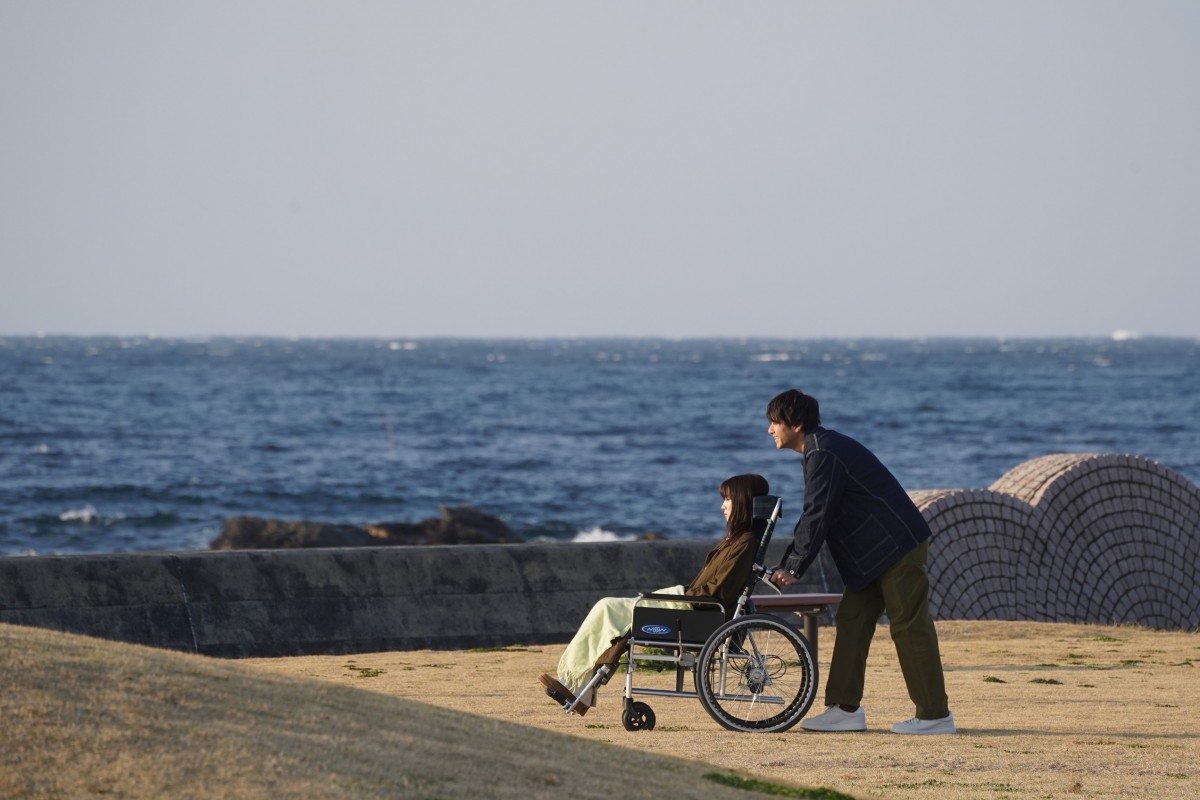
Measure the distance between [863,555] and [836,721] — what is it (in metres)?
0.86

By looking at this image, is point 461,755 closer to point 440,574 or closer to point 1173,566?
point 440,574

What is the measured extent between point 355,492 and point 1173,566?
26810 millimetres

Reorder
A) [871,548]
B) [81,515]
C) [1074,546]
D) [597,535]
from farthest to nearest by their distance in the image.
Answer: [81,515]
[597,535]
[1074,546]
[871,548]

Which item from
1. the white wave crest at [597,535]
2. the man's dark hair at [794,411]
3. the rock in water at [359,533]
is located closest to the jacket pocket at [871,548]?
the man's dark hair at [794,411]

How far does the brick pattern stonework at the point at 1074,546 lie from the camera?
13.3 m

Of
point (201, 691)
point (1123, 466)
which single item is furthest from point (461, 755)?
point (1123, 466)

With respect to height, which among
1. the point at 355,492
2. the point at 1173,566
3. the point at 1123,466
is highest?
the point at 1123,466

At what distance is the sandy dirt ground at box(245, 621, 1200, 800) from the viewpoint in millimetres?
6195

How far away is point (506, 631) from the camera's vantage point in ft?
38.5

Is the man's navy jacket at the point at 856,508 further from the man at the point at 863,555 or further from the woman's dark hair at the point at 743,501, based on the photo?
the woman's dark hair at the point at 743,501

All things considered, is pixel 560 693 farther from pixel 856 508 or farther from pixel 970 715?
pixel 970 715

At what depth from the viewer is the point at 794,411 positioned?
7.30m

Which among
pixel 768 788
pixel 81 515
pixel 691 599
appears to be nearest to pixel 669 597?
pixel 691 599

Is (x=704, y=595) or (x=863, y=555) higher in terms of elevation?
(x=863, y=555)
